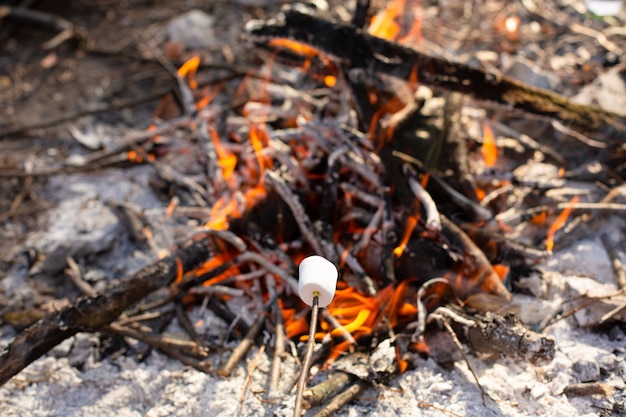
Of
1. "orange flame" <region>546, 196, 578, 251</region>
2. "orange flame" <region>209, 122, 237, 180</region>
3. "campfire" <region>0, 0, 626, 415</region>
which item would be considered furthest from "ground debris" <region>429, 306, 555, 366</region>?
"orange flame" <region>209, 122, 237, 180</region>

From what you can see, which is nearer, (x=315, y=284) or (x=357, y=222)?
(x=315, y=284)

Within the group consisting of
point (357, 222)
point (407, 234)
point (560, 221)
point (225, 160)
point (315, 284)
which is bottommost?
point (225, 160)

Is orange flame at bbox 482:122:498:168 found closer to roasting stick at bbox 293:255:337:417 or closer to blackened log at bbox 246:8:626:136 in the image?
blackened log at bbox 246:8:626:136

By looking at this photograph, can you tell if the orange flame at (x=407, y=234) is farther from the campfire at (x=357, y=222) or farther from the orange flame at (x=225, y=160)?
the orange flame at (x=225, y=160)

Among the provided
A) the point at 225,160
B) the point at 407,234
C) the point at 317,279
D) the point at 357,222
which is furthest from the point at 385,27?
the point at 317,279

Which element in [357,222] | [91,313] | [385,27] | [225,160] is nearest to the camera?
[91,313]

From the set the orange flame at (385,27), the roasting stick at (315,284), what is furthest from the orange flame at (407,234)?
the orange flame at (385,27)

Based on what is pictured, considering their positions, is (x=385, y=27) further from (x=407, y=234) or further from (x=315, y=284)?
(x=315, y=284)
